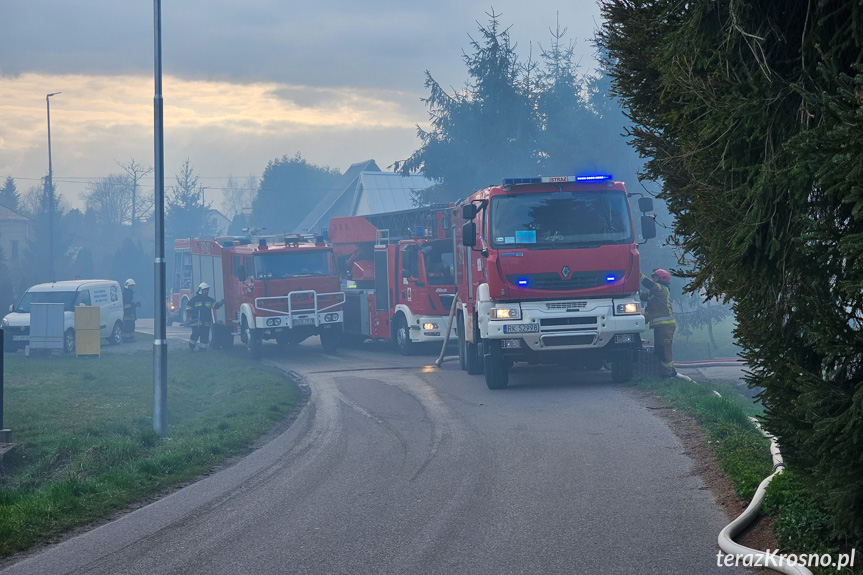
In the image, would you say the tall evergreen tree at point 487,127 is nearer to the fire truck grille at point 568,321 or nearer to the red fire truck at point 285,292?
the red fire truck at point 285,292

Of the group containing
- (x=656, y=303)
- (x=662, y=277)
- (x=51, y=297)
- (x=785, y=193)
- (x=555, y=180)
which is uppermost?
(x=555, y=180)

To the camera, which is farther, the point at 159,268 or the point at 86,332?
the point at 86,332

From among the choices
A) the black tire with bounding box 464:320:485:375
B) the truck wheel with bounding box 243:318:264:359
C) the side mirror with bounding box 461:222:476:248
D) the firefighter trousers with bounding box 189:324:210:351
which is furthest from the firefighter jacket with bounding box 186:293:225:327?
the side mirror with bounding box 461:222:476:248

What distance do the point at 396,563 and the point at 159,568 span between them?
5.14ft

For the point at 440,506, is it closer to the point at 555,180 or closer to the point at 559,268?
the point at 559,268

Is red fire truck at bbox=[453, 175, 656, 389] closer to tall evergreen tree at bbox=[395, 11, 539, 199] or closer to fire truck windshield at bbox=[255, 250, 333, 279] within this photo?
fire truck windshield at bbox=[255, 250, 333, 279]

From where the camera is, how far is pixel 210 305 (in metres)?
25.4

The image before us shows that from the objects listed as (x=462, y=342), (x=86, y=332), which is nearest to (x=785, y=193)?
(x=462, y=342)

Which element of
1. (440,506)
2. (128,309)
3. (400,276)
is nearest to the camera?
(440,506)

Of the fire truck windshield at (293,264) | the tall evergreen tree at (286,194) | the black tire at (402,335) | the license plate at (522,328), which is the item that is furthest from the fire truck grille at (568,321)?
the tall evergreen tree at (286,194)

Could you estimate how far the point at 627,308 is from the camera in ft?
46.6

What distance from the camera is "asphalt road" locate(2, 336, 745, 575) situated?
230 inches

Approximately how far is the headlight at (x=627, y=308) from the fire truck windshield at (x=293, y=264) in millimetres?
11624

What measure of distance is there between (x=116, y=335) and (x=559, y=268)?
21.2 meters
